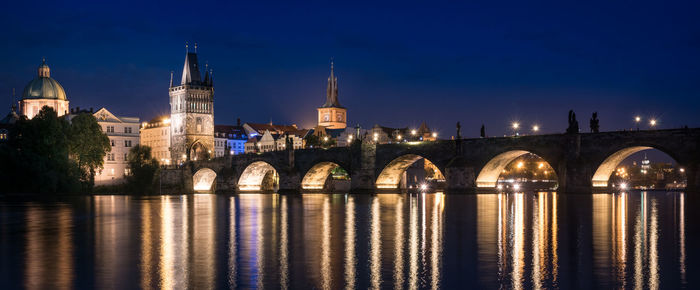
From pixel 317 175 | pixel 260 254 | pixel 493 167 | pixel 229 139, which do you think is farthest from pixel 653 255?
pixel 229 139

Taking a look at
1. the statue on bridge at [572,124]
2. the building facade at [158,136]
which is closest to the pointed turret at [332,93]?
the building facade at [158,136]

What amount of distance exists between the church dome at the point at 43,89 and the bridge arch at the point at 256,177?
52753mm

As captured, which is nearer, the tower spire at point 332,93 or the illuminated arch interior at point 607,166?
the illuminated arch interior at point 607,166

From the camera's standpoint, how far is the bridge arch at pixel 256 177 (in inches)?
3799

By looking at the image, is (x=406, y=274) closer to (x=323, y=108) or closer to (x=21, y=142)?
(x=21, y=142)

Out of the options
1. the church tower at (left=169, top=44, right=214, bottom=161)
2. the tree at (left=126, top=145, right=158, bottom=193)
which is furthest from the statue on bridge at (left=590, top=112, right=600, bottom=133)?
the church tower at (left=169, top=44, right=214, bottom=161)

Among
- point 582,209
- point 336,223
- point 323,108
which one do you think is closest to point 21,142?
point 336,223

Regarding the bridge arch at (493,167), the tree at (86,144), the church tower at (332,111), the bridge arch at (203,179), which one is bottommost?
the bridge arch at (203,179)

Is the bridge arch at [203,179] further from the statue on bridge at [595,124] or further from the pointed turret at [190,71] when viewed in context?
the statue on bridge at [595,124]

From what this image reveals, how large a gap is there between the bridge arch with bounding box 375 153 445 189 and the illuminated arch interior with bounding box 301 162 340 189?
8119mm

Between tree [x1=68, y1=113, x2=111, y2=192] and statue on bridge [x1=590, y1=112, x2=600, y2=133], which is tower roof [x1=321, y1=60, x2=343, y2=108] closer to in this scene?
tree [x1=68, y1=113, x2=111, y2=192]

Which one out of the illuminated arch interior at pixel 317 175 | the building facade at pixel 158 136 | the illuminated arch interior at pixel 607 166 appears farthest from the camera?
the building facade at pixel 158 136

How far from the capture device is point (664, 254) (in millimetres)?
20172

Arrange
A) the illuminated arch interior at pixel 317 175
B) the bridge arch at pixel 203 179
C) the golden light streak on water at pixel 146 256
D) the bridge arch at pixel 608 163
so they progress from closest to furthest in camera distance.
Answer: the golden light streak on water at pixel 146 256
the bridge arch at pixel 608 163
the illuminated arch interior at pixel 317 175
the bridge arch at pixel 203 179
